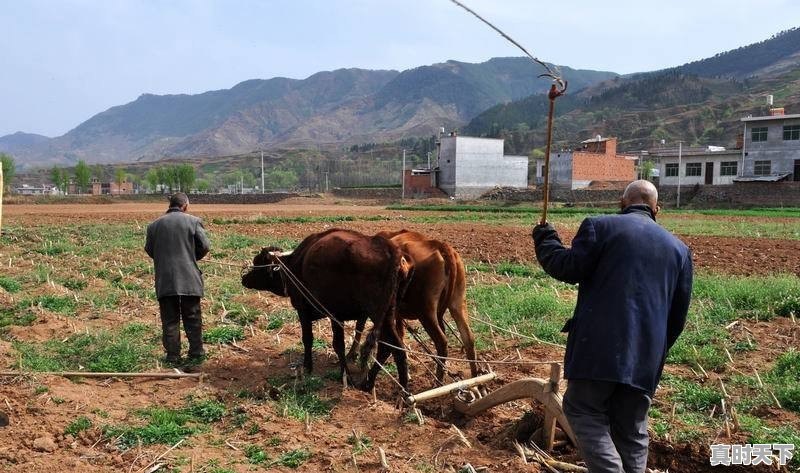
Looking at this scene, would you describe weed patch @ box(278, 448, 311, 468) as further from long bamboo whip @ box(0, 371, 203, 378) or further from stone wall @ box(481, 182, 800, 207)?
stone wall @ box(481, 182, 800, 207)

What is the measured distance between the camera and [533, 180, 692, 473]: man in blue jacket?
414 cm

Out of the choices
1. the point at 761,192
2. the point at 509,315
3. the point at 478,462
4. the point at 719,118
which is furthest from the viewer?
the point at 719,118

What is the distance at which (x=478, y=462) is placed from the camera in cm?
545

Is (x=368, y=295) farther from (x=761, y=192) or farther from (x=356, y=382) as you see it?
(x=761, y=192)

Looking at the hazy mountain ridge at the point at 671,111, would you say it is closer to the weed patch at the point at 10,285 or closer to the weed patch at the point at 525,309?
the weed patch at the point at 525,309

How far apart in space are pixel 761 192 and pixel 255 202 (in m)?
51.1

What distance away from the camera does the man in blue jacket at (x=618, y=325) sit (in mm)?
4137

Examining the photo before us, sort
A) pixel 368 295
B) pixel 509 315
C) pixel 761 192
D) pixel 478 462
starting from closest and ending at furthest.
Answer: pixel 478 462 → pixel 368 295 → pixel 509 315 → pixel 761 192

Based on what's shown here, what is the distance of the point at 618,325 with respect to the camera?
13.5 feet

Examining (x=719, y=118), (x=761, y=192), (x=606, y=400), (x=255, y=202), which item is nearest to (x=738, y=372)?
(x=606, y=400)

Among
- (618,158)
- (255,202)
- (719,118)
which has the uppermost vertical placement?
(719,118)

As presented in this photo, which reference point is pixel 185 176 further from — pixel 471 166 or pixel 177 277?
pixel 177 277

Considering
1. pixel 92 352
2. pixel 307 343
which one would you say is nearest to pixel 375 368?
pixel 307 343

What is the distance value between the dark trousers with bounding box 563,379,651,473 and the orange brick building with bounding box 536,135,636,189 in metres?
65.1
